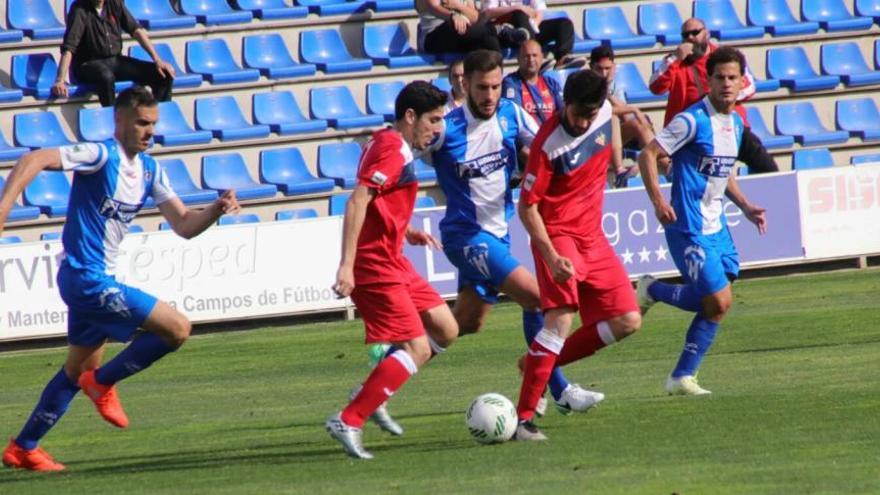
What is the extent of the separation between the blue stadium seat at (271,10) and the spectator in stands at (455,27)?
1852 mm

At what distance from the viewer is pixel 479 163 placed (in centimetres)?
965

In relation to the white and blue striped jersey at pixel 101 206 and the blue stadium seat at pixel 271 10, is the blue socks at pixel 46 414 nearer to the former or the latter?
the white and blue striped jersey at pixel 101 206

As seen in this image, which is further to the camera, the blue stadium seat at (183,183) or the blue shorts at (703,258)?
the blue stadium seat at (183,183)

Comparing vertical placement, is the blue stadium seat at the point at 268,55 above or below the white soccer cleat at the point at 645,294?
below

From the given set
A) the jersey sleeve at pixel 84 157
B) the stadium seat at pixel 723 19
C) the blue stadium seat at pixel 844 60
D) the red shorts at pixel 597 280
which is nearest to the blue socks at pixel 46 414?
the jersey sleeve at pixel 84 157

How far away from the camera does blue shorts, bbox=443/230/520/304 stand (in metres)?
9.62

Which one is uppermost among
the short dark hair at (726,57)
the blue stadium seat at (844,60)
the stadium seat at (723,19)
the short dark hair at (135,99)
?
the short dark hair at (135,99)

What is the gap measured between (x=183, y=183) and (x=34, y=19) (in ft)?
10.7

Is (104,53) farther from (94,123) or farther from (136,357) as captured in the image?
(136,357)

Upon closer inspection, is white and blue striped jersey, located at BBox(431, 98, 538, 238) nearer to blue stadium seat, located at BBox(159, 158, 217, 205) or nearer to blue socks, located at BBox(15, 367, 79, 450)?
blue socks, located at BBox(15, 367, 79, 450)

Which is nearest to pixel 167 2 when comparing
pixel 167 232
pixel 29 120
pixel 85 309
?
pixel 29 120

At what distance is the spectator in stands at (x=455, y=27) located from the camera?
67.2 feet

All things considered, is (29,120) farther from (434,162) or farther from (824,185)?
(434,162)

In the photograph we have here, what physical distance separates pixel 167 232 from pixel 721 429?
31.3 ft
